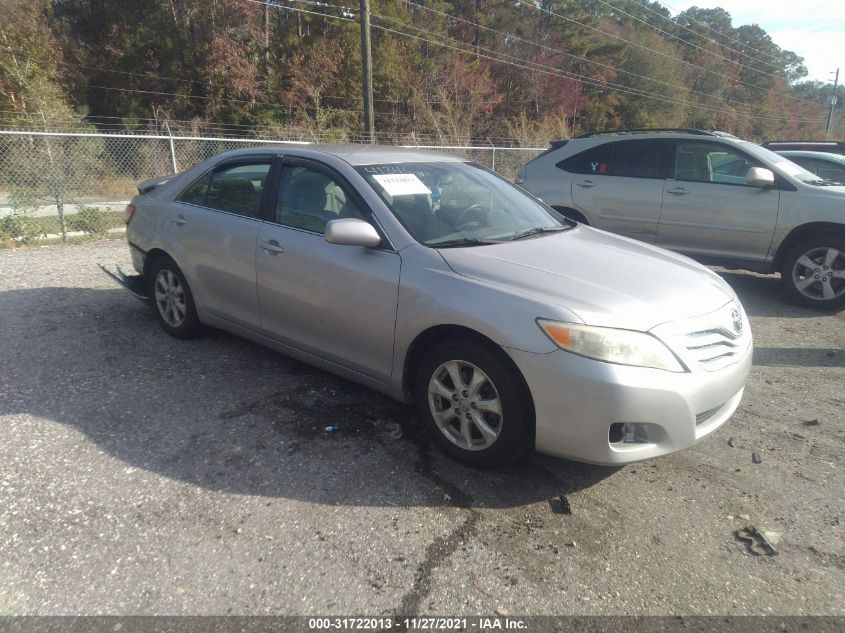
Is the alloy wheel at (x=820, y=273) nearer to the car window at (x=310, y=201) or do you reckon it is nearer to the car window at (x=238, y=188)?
the car window at (x=310, y=201)

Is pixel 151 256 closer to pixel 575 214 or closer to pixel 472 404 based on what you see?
pixel 472 404

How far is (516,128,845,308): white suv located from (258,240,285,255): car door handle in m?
4.70

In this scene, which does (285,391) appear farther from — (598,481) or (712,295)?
(712,295)

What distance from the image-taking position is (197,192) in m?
4.65

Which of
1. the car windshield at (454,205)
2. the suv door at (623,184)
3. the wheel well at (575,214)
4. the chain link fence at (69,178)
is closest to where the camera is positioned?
the car windshield at (454,205)

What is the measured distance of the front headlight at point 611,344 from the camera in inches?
104

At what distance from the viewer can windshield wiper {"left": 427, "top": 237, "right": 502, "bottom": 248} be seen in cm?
329

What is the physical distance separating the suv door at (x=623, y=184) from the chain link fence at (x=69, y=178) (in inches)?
140

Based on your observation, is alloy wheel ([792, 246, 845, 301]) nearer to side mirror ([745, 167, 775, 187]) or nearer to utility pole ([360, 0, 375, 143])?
side mirror ([745, 167, 775, 187])

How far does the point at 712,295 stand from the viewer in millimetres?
3205

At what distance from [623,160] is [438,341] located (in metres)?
5.34

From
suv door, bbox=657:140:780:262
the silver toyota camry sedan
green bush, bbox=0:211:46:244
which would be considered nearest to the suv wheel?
suv door, bbox=657:140:780:262

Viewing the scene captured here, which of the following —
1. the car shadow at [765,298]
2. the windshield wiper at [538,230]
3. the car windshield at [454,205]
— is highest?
the car windshield at [454,205]

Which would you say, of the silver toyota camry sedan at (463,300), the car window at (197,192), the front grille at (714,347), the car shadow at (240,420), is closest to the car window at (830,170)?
the silver toyota camry sedan at (463,300)
